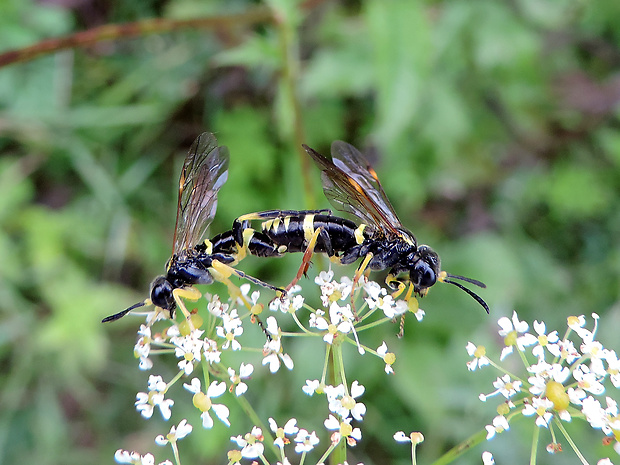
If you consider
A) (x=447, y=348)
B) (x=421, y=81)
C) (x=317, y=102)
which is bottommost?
(x=447, y=348)

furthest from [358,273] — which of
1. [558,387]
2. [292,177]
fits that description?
[292,177]

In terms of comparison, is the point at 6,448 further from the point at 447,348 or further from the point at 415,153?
the point at 415,153

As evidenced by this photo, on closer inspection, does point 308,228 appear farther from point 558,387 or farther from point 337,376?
point 558,387

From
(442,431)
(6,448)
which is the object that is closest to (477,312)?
(442,431)

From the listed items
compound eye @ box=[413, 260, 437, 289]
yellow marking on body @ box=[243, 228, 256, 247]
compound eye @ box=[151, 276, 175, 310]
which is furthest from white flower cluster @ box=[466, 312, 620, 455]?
compound eye @ box=[151, 276, 175, 310]

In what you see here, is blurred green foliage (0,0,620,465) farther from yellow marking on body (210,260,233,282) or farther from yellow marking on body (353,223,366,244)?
yellow marking on body (210,260,233,282)

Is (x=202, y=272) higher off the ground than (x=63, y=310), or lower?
higher

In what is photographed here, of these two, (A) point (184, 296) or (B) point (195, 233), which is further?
(B) point (195, 233)
